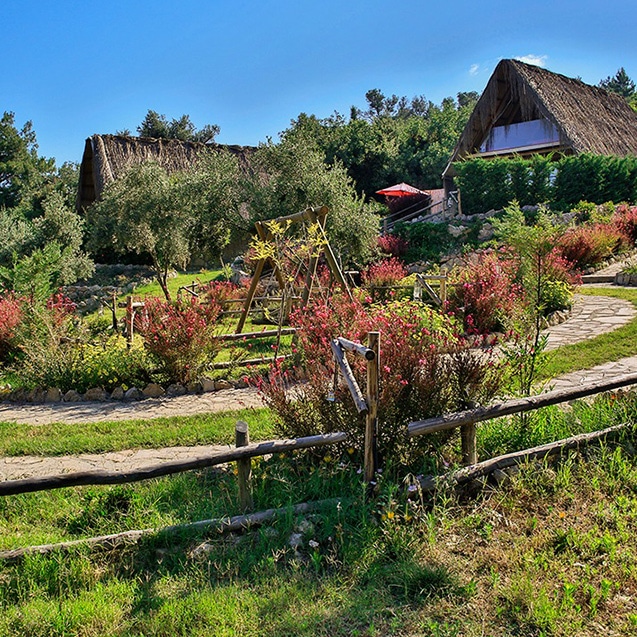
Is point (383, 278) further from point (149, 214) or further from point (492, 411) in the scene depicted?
point (492, 411)

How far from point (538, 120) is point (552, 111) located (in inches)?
49.4

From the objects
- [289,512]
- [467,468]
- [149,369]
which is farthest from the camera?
[149,369]

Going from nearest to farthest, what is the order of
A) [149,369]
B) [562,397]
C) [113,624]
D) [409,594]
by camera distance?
[113,624], [409,594], [562,397], [149,369]

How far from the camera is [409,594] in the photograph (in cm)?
281

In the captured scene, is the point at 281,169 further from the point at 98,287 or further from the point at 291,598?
the point at 291,598

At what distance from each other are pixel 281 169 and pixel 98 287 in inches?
297

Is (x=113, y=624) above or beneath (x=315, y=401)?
beneath

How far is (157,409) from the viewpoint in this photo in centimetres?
638

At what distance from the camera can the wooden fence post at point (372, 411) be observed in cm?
359

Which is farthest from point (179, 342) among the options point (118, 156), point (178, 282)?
point (118, 156)

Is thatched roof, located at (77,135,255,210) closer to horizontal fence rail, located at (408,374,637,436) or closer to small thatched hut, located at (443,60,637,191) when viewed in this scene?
small thatched hut, located at (443,60,637,191)

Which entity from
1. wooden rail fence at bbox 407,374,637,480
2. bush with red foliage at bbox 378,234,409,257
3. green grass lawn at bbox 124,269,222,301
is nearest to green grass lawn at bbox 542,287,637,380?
wooden rail fence at bbox 407,374,637,480

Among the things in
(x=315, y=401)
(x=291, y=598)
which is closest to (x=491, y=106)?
(x=315, y=401)

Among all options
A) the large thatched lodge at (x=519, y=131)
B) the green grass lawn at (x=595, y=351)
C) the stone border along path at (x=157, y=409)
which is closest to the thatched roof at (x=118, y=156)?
the large thatched lodge at (x=519, y=131)
